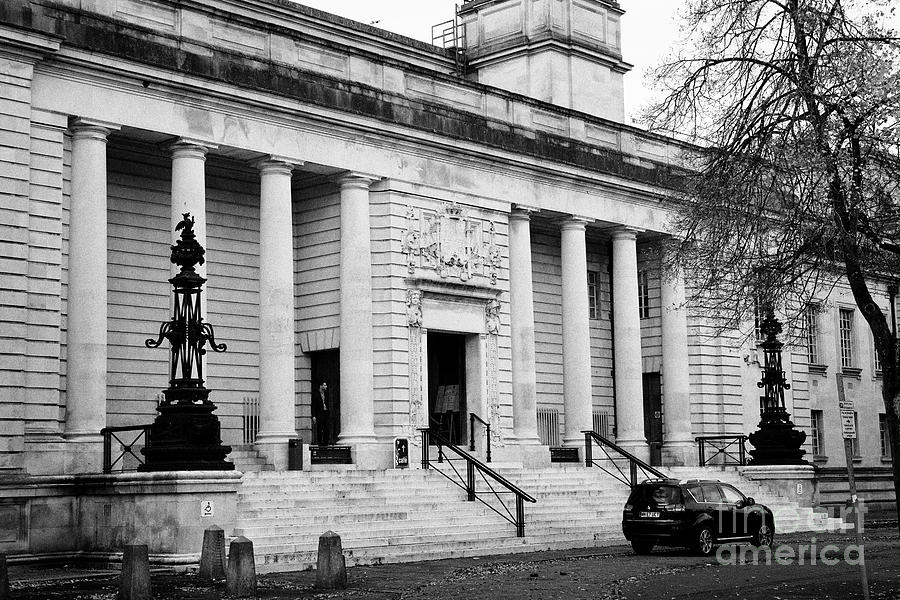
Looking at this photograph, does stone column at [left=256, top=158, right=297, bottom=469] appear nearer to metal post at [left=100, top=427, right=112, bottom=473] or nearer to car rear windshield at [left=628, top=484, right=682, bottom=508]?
metal post at [left=100, top=427, right=112, bottom=473]

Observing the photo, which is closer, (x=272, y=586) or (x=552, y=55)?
(x=272, y=586)

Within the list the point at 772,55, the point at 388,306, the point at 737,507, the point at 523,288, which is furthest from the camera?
the point at 523,288

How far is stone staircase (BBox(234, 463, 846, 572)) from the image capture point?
2306cm

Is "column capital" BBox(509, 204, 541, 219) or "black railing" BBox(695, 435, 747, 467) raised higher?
"column capital" BBox(509, 204, 541, 219)

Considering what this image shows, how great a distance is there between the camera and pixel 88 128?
25844mm

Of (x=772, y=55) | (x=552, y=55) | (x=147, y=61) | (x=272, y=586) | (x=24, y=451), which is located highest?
(x=552, y=55)

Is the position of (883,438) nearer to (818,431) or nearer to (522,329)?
(818,431)


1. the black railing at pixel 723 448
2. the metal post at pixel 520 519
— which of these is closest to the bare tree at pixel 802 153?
the metal post at pixel 520 519

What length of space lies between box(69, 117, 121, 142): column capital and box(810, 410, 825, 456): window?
28.4 m

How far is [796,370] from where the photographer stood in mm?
43844

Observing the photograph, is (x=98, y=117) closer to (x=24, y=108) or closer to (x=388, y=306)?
(x=24, y=108)

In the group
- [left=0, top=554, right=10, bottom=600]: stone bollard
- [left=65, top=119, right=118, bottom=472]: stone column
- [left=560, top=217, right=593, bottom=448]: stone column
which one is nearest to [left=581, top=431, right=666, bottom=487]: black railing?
[left=560, top=217, right=593, bottom=448]: stone column

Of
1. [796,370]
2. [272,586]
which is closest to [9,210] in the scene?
[272,586]

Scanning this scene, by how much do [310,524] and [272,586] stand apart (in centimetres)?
578
